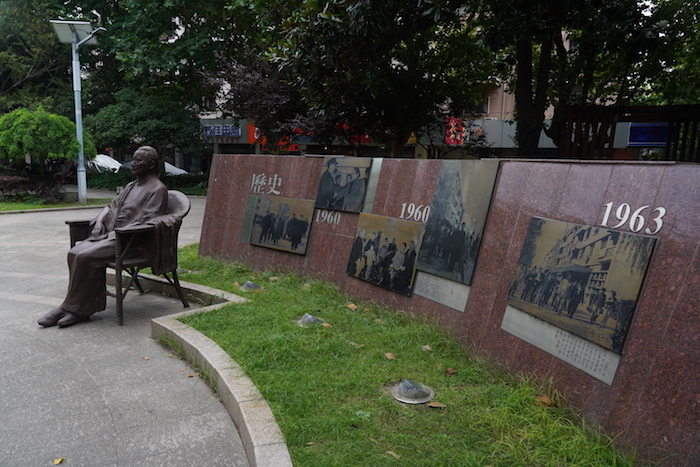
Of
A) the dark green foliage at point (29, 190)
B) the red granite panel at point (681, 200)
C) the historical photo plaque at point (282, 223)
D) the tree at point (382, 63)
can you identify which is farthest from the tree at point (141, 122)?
the red granite panel at point (681, 200)

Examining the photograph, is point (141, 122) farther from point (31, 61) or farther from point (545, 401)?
point (545, 401)

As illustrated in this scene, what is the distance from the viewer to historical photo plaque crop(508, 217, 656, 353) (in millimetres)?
2979

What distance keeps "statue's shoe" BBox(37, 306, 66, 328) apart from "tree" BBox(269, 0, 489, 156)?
17.5 feet

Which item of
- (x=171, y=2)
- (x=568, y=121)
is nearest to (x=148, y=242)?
(x=568, y=121)

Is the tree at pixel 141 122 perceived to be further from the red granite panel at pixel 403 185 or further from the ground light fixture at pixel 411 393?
the ground light fixture at pixel 411 393

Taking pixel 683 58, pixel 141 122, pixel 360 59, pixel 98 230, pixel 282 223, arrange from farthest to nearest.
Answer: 1. pixel 141 122
2. pixel 683 58
3. pixel 360 59
4. pixel 282 223
5. pixel 98 230

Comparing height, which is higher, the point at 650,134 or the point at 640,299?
the point at 650,134

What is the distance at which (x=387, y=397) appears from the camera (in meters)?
3.49

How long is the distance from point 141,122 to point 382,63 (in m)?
14.7

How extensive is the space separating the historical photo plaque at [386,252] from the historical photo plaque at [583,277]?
145cm

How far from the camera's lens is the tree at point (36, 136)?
17391mm

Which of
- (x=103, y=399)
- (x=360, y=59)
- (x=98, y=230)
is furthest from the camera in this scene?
(x=360, y=59)

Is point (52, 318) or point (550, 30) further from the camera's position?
point (550, 30)

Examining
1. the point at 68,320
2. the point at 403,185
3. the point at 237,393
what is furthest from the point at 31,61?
the point at 237,393
